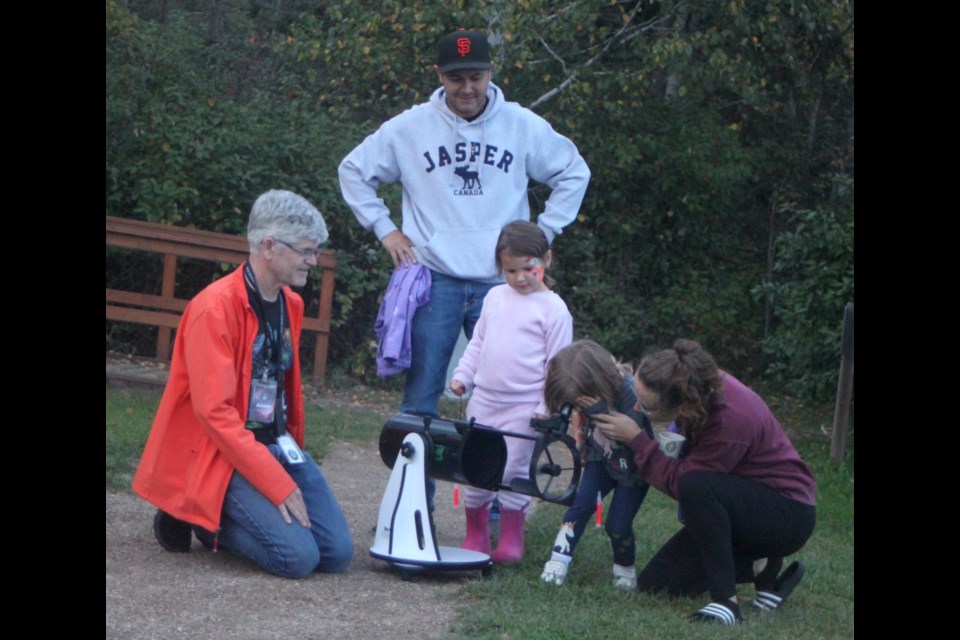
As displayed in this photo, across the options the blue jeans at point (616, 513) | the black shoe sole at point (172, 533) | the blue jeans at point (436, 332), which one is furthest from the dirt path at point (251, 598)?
the blue jeans at point (436, 332)

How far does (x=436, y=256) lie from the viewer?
16.8ft

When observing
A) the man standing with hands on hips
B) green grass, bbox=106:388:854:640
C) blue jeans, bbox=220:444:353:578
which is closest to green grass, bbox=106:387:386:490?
green grass, bbox=106:388:854:640

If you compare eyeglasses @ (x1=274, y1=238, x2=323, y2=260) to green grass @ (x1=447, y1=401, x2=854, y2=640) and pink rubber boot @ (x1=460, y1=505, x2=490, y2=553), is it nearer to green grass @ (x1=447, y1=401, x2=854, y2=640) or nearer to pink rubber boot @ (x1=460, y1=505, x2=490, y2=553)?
pink rubber boot @ (x1=460, y1=505, x2=490, y2=553)

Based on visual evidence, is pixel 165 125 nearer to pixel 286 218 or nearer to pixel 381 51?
pixel 381 51

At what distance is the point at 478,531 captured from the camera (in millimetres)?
5020

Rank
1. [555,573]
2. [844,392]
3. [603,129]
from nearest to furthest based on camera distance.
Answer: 1. [555,573]
2. [844,392]
3. [603,129]

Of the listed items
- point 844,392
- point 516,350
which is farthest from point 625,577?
point 844,392

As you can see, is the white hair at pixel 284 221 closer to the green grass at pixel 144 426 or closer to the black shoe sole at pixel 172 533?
the black shoe sole at pixel 172 533

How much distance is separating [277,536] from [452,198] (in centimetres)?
152

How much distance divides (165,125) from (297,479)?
6716mm

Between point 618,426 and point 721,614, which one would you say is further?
point 618,426

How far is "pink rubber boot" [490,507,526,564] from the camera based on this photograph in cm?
493

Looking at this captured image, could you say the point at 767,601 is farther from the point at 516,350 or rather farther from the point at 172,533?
the point at 172,533
